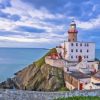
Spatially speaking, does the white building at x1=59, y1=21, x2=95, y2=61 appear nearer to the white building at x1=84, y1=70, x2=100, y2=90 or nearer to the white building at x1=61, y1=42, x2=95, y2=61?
the white building at x1=61, y1=42, x2=95, y2=61

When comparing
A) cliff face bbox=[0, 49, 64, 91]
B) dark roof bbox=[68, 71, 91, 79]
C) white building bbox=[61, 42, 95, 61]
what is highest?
white building bbox=[61, 42, 95, 61]

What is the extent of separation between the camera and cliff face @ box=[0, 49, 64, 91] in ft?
131

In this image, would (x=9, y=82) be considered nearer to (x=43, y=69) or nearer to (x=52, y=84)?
(x=43, y=69)

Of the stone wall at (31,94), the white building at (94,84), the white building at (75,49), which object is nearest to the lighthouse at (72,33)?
the white building at (75,49)

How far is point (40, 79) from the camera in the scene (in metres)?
43.0

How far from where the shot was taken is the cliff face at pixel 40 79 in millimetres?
39906

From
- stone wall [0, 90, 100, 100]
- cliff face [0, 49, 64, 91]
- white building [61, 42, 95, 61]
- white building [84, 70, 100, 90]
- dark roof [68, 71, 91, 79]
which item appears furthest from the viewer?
white building [61, 42, 95, 61]

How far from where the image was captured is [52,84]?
39.7 meters

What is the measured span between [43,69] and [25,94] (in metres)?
32.3

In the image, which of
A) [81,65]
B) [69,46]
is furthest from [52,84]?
[69,46]

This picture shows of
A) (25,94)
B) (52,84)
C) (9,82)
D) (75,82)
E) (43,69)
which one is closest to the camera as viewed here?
(25,94)

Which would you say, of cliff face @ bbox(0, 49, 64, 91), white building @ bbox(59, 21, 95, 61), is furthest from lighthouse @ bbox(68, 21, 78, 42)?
cliff face @ bbox(0, 49, 64, 91)

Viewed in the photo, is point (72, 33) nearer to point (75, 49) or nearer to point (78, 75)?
point (75, 49)

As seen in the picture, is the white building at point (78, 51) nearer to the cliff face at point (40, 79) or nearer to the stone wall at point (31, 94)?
the cliff face at point (40, 79)
